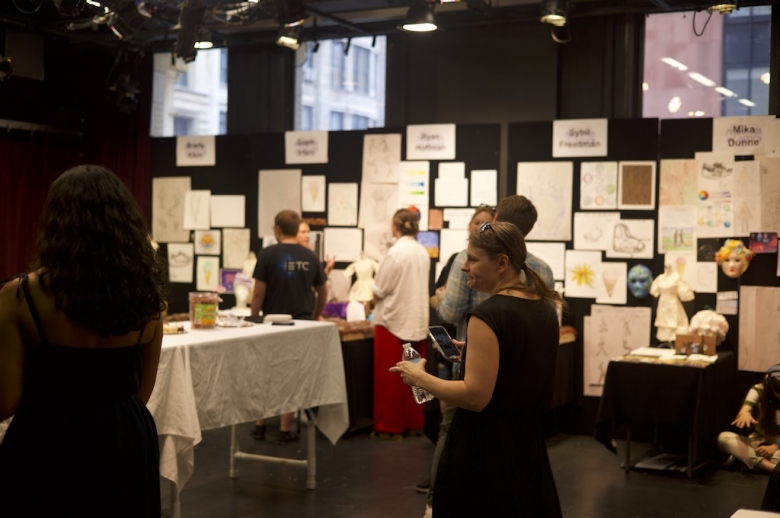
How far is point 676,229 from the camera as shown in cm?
655

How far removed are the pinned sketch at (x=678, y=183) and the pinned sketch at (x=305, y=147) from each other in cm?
276

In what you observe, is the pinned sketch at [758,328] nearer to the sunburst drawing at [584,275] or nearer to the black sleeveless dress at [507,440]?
the sunburst drawing at [584,275]

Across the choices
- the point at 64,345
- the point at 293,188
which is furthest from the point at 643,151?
the point at 64,345

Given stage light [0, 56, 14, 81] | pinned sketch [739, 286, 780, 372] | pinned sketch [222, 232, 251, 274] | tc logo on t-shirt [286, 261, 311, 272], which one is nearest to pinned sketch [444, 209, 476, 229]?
tc logo on t-shirt [286, 261, 311, 272]

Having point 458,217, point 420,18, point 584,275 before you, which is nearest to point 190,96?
point 458,217

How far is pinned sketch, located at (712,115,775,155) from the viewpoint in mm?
6305

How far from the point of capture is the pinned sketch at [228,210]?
26.8 feet

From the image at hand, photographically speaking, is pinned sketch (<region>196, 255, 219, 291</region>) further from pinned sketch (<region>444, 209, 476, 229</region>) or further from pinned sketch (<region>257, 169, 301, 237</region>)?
pinned sketch (<region>444, 209, 476, 229</region>)

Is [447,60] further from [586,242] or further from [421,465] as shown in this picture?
[421,465]

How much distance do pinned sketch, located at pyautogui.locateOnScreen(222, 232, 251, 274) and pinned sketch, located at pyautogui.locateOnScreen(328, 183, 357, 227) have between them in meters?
0.85

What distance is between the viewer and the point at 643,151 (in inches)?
262

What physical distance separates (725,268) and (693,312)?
0.39 metres

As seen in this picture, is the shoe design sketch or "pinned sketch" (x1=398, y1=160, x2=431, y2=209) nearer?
the shoe design sketch

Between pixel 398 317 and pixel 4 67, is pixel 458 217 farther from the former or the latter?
pixel 4 67
